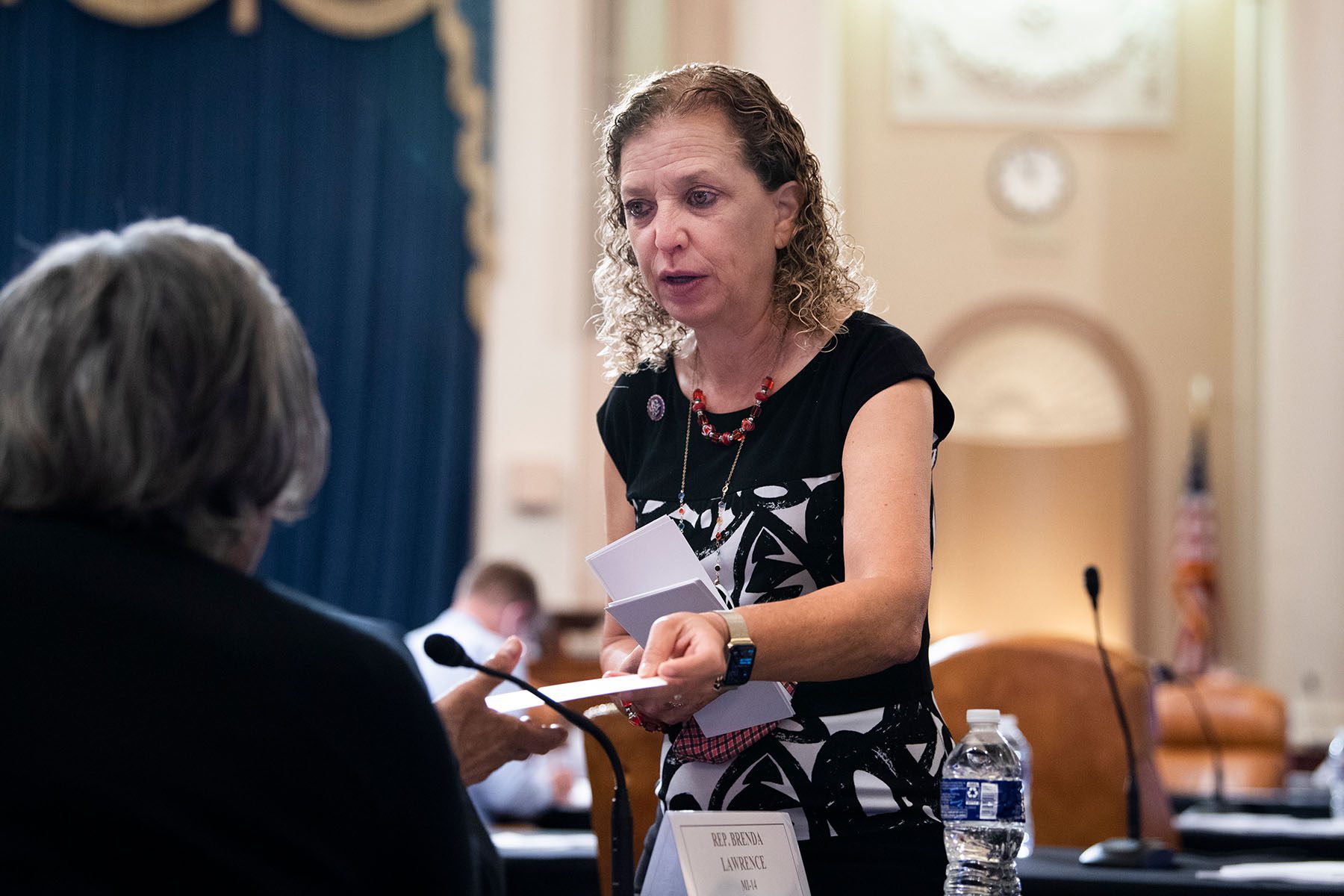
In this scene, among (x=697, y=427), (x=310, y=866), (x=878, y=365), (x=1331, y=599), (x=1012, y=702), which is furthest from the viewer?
(x=1331, y=599)

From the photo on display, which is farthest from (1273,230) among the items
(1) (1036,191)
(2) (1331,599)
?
(2) (1331,599)

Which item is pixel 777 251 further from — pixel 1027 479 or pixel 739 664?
pixel 1027 479

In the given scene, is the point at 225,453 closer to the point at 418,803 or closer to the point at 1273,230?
the point at 418,803

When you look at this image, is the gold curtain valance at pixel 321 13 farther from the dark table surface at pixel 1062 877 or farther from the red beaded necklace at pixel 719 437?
the red beaded necklace at pixel 719 437

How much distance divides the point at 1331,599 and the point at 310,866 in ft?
30.3

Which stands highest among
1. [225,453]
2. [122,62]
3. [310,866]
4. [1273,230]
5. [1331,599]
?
[122,62]

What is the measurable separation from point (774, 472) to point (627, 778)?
82 centimetres

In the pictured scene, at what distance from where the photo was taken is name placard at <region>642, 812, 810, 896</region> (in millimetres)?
1428

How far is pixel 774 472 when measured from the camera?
5.56 feet

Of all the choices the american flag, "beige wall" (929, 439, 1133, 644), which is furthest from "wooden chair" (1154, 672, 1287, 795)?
"beige wall" (929, 439, 1133, 644)

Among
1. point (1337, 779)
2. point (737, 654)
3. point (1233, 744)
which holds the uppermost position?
point (737, 654)

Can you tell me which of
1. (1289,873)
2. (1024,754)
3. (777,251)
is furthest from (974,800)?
(1024,754)

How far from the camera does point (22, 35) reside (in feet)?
27.2

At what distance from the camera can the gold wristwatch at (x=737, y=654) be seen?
4.62ft
